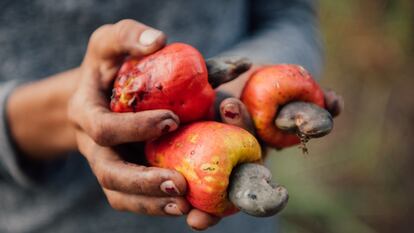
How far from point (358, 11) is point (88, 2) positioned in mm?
2425

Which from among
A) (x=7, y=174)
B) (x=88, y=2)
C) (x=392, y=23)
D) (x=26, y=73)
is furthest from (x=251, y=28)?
(x=392, y=23)

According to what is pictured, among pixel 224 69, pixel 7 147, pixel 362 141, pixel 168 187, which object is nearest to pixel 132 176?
pixel 168 187

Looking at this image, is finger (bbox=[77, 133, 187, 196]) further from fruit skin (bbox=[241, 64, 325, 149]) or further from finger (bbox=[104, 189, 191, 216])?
fruit skin (bbox=[241, 64, 325, 149])

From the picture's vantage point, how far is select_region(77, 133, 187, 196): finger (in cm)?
84

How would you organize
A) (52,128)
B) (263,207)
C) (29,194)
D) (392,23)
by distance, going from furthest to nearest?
(392,23)
(29,194)
(52,128)
(263,207)

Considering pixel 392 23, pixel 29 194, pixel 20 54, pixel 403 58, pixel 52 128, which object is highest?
pixel 20 54

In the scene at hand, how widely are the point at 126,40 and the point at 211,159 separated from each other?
262mm

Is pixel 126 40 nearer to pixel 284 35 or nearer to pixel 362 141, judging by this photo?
pixel 284 35

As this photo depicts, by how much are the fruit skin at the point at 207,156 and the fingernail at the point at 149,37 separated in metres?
0.16

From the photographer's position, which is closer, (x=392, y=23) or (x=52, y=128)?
(x=52, y=128)

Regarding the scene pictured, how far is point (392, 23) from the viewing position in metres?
3.12

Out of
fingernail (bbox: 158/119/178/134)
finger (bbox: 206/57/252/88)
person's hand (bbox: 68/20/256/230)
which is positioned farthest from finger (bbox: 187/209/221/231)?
finger (bbox: 206/57/252/88)

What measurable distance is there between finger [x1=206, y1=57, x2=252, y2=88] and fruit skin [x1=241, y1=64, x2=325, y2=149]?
69mm

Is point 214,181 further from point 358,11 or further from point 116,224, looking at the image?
point 358,11
